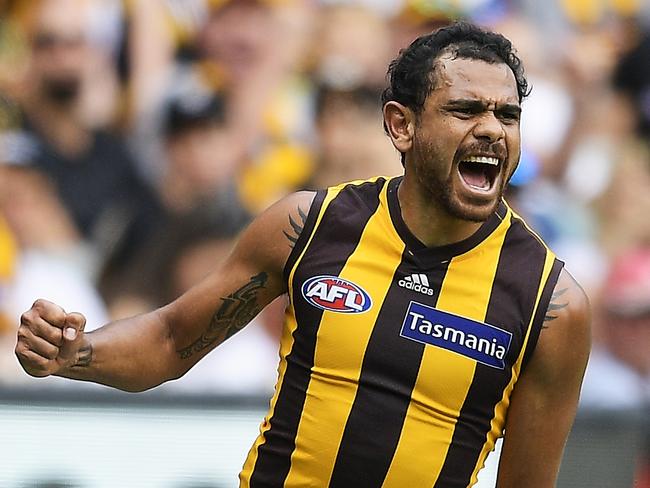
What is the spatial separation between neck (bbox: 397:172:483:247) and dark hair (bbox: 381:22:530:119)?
24 cm

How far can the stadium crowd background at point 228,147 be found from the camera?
7363mm

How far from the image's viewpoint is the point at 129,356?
365cm

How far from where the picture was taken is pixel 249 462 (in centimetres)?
360

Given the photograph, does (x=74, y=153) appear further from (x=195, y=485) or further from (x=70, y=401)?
(x=195, y=485)

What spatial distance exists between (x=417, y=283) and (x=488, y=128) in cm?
46

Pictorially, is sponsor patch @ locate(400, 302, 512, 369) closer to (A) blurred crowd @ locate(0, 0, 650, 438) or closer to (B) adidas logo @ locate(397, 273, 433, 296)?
(B) adidas logo @ locate(397, 273, 433, 296)

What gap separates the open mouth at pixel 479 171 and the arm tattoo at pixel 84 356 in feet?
3.61

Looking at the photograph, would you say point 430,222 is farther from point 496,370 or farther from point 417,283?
point 496,370

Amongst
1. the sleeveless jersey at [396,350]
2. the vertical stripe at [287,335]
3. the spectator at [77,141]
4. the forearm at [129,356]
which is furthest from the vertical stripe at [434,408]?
the spectator at [77,141]

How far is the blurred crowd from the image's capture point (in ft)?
24.2

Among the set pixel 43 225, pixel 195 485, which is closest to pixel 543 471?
pixel 195 485

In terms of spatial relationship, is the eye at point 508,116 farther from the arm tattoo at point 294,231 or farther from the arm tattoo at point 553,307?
the arm tattoo at point 294,231

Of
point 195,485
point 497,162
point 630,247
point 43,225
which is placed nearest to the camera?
point 497,162

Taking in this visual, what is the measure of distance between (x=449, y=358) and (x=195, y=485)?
10.9 feet
